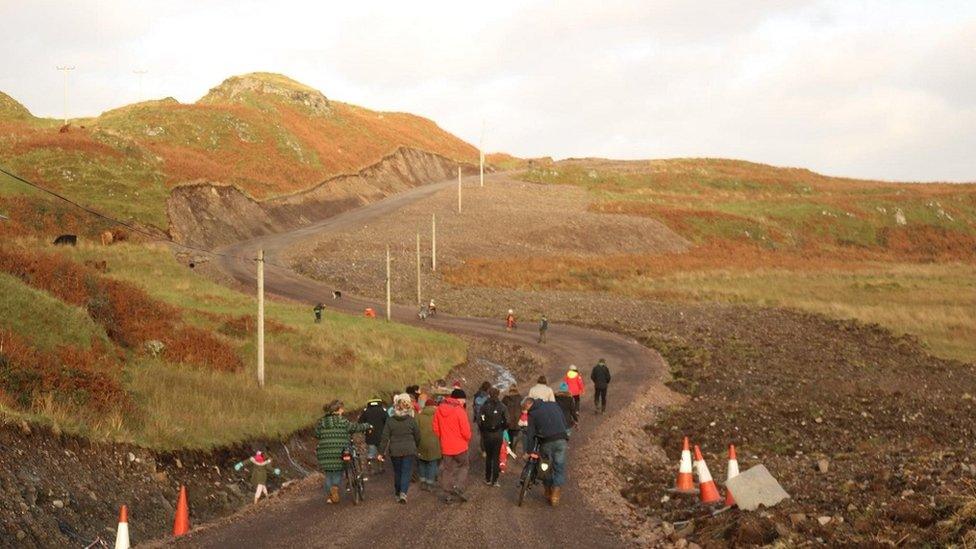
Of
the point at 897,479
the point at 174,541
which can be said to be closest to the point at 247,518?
the point at 174,541

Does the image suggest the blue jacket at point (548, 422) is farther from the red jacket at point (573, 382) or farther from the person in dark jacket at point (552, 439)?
the red jacket at point (573, 382)

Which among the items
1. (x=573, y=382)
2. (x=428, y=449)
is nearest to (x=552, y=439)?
(x=428, y=449)

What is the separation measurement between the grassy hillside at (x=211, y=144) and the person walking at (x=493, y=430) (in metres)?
56.0

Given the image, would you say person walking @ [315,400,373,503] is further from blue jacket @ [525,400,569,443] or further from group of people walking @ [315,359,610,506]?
blue jacket @ [525,400,569,443]

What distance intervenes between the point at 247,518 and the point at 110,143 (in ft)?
266

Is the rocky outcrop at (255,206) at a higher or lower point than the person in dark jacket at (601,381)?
higher

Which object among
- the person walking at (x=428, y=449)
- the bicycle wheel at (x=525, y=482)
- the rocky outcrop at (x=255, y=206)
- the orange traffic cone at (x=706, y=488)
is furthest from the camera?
the rocky outcrop at (x=255, y=206)

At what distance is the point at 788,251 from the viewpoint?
324 feet

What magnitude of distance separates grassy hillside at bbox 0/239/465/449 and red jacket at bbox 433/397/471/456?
17.8ft

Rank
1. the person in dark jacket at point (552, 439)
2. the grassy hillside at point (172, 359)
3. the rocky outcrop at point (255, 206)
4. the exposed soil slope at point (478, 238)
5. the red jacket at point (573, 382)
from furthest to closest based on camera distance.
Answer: the rocky outcrop at point (255, 206) → the exposed soil slope at point (478, 238) → the red jacket at point (573, 382) → the grassy hillside at point (172, 359) → the person in dark jacket at point (552, 439)

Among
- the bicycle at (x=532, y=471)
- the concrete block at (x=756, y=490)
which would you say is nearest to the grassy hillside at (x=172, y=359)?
the bicycle at (x=532, y=471)

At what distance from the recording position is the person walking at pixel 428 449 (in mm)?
16219

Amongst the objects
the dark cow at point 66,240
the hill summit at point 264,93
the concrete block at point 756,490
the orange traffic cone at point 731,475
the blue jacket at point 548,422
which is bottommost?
the orange traffic cone at point 731,475

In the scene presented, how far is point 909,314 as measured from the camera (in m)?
53.0
